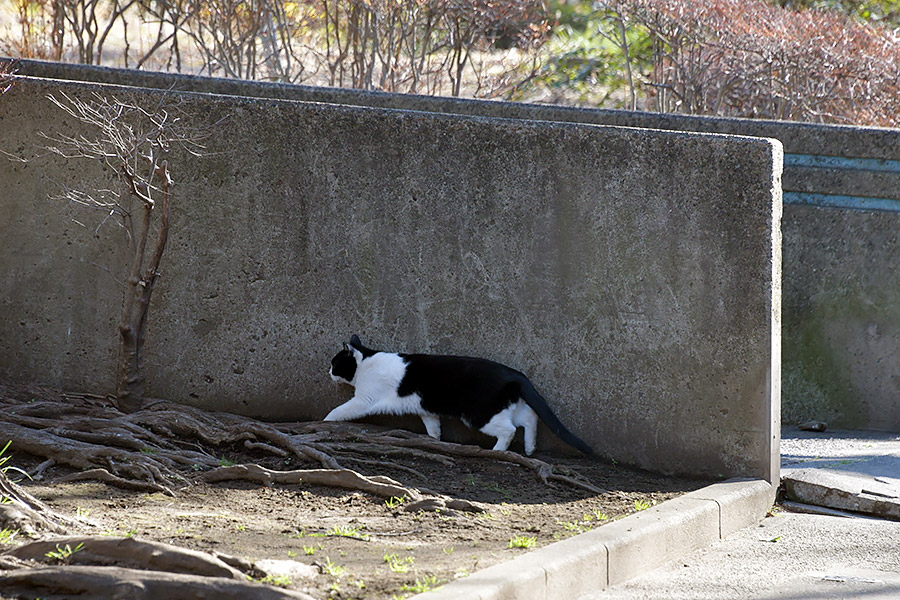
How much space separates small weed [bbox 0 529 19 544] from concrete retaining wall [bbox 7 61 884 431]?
5.48 meters

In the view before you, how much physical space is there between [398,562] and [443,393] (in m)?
2.09

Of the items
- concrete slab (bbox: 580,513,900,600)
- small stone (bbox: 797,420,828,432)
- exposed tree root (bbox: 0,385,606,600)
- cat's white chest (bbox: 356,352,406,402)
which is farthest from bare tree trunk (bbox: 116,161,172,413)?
small stone (bbox: 797,420,828,432)

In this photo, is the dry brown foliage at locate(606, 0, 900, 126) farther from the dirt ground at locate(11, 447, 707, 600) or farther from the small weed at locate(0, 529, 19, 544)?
the small weed at locate(0, 529, 19, 544)

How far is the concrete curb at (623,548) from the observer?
3523 mm

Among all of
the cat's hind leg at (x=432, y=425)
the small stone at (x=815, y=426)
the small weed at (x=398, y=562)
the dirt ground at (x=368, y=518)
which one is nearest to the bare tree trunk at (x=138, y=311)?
the dirt ground at (x=368, y=518)

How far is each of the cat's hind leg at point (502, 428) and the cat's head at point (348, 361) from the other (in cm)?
87

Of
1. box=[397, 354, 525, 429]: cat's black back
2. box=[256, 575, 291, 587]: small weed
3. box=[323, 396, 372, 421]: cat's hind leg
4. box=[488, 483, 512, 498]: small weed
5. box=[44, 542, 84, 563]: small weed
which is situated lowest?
box=[488, 483, 512, 498]: small weed

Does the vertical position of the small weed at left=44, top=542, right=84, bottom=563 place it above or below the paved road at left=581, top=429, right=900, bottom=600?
above

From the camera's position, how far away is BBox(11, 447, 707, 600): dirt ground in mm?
3715

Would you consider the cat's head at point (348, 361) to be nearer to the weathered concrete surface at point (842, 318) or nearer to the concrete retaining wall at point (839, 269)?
the concrete retaining wall at point (839, 269)

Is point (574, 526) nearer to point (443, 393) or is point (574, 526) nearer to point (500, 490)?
point (500, 490)

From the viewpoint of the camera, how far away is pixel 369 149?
6105 millimetres

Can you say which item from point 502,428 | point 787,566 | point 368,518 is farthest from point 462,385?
point 787,566

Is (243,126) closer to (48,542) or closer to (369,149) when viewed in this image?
(369,149)
